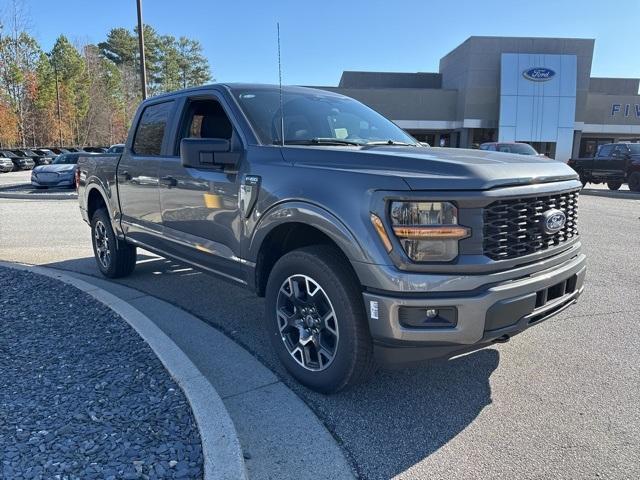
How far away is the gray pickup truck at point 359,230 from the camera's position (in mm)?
2588

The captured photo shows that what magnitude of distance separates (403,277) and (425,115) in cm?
4321

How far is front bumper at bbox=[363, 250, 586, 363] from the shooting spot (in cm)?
257

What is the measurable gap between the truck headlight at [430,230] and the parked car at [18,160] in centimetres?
3913

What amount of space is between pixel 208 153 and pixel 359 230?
4.75 ft

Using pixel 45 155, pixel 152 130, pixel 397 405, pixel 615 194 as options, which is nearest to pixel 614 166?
pixel 615 194

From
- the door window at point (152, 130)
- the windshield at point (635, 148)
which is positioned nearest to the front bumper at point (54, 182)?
the door window at point (152, 130)

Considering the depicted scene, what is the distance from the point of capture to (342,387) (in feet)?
9.98

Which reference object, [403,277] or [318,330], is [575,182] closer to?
[403,277]

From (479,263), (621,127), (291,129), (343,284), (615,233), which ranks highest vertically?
(621,127)

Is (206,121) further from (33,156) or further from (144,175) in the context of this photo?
(33,156)

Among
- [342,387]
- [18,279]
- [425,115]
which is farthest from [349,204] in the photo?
[425,115]

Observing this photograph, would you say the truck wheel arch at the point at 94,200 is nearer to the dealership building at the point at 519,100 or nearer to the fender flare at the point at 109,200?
the fender flare at the point at 109,200

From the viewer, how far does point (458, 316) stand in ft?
8.42

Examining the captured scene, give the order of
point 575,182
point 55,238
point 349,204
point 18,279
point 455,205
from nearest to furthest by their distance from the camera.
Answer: point 455,205 < point 349,204 < point 575,182 < point 18,279 < point 55,238
